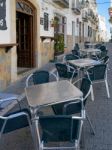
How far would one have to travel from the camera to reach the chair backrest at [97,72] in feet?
28.9

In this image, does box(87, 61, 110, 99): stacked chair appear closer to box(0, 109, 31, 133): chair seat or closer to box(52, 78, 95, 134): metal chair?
box(52, 78, 95, 134): metal chair

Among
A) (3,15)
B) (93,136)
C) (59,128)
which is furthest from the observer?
(3,15)

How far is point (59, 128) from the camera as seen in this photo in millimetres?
4059

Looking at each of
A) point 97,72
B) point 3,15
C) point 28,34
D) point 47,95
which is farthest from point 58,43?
point 47,95

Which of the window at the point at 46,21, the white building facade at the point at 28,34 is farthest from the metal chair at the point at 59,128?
the window at the point at 46,21

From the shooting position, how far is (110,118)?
7.07m

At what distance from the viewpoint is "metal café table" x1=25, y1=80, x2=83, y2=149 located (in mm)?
4559

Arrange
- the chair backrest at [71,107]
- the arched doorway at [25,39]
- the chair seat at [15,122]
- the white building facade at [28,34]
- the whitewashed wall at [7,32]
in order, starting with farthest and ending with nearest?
the arched doorway at [25,39] → the white building facade at [28,34] → the whitewashed wall at [7,32] → the chair backrest at [71,107] → the chair seat at [15,122]

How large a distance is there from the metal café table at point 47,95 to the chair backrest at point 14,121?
4.5 inches

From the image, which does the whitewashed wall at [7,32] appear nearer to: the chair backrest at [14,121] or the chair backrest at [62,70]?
the chair backrest at [62,70]

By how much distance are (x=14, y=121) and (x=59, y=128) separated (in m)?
0.70

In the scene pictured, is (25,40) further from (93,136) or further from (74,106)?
(74,106)

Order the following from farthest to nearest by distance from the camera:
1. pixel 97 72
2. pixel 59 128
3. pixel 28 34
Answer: pixel 28 34 < pixel 97 72 < pixel 59 128

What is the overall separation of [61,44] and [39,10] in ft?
18.3
